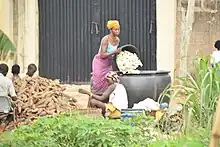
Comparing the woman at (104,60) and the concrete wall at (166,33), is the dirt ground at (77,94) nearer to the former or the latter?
the woman at (104,60)

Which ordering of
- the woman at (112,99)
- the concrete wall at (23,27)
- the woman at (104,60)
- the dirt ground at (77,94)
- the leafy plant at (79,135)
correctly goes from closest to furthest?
1. the leafy plant at (79,135)
2. the woman at (112,99)
3. the woman at (104,60)
4. the dirt ground at (77,94)
5. the concrete wall at (23,27)

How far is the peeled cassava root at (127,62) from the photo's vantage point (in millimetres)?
8398

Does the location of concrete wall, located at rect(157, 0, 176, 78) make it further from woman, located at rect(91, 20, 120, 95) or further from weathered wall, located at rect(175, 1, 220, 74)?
woman, located at rect(91, 20, 120, 95)

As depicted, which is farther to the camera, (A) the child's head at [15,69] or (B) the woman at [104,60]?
(B) the woman at [104,60]

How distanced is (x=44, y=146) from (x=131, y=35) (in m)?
8.05

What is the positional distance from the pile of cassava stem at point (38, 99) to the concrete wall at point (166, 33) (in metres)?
3.80

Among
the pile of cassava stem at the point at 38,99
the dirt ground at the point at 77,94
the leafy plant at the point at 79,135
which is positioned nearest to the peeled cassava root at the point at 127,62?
the pile of cassava stem at the point at 38,99

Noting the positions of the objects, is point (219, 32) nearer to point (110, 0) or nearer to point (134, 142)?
point (110, 0)

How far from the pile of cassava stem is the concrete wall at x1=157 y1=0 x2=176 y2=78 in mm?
3799

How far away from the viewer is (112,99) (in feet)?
26.7

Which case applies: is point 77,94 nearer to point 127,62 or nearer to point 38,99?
point 127,62

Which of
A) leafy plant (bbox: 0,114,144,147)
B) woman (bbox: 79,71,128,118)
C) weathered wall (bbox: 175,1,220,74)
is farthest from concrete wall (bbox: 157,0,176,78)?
leafy plant (bbox: 0,114,144,147)

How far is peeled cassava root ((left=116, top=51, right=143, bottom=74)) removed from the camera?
27.6 feet

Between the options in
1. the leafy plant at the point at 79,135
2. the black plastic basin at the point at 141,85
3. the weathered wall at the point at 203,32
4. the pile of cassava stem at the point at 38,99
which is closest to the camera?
the leafy plant at the point at 79,135
